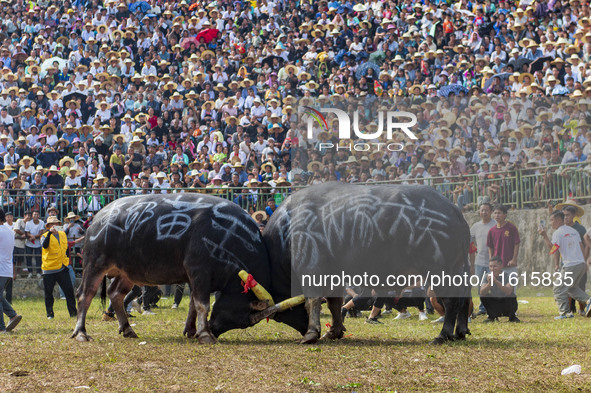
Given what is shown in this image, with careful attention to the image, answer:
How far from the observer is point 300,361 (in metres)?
9.40

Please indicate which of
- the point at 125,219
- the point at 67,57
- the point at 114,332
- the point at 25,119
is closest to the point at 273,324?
the point at 114,332

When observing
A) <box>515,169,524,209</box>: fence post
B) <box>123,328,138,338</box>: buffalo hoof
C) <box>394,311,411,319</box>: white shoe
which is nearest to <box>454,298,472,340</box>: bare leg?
<box>394,311,411,319</box>: white shoe

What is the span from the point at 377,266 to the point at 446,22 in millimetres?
18912

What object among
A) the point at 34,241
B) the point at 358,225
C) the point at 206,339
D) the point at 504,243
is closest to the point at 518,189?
the point at 504,243

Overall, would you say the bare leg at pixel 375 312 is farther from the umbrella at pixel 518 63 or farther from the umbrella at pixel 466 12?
the umbrella at pixel 466 12

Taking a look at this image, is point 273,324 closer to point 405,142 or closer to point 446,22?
point 405,142

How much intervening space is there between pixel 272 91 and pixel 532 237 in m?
11.6

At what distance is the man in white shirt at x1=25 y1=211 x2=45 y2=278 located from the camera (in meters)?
20.6

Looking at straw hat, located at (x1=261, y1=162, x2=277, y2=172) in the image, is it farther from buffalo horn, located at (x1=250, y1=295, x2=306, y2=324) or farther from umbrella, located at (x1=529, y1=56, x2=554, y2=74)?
buffalo horn, located at (x1=250, y1=295, x2=306, y2=324)

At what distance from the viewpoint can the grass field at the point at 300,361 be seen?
795 cm

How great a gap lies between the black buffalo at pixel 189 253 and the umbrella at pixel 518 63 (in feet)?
51.6

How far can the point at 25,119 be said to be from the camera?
89.9ft

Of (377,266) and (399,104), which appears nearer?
(377,266)

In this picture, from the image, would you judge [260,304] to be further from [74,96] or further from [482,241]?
[74,96]
